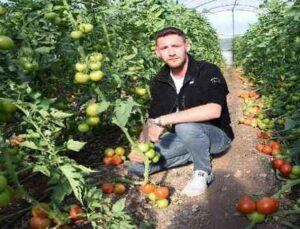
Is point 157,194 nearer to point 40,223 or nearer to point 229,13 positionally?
point 40,223

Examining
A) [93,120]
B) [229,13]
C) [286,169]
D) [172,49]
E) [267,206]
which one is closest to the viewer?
[267,206]

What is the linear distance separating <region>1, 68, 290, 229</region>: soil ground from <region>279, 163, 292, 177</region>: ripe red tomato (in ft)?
0.44

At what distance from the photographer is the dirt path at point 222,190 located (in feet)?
9.07

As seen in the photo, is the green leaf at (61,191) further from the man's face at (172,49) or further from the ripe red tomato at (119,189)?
the man's face at (172,49)

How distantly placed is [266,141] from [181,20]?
2.06 metres

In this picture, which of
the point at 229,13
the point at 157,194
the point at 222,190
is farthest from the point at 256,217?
the point at 229,13

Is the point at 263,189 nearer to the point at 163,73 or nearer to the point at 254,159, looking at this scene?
the point at 254,159

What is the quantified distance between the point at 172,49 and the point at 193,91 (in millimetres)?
371

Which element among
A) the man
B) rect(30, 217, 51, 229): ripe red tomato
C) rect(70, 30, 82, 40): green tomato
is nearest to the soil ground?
the man

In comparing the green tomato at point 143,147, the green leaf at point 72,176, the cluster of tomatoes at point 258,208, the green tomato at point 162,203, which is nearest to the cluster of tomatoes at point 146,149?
the green tomato at point 143,147

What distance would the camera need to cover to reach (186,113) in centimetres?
315

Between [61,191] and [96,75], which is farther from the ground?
[96,75]

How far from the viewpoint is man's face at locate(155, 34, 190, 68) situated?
3.24 metres

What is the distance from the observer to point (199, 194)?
3104 millimetres
